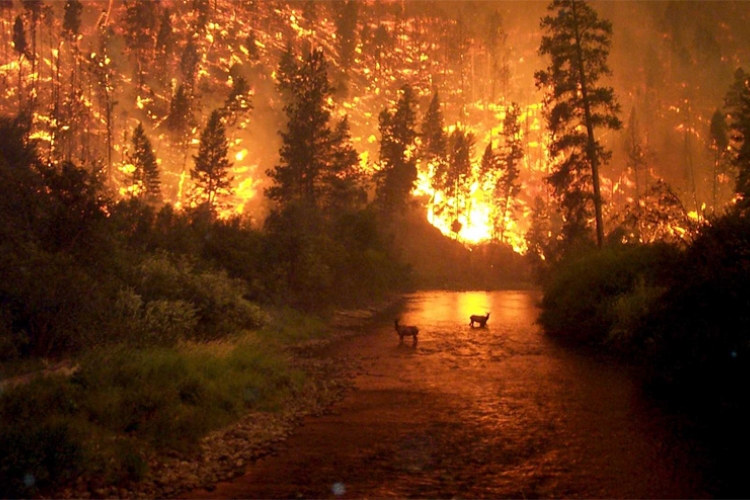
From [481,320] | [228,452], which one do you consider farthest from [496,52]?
[228,452]

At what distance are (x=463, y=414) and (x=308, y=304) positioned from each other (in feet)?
65.2

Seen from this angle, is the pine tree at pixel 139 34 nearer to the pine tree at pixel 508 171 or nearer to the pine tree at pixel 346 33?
the pine tree at pixel 346 33

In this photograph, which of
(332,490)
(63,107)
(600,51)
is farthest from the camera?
(63,107)

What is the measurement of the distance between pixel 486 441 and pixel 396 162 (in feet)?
215

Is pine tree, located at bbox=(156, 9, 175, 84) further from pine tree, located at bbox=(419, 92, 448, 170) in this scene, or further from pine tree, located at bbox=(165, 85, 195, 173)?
pine tree, located at bbox=(419, 92, 448, 170)

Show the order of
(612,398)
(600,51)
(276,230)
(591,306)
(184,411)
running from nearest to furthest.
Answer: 1. (184,411)
2. (612,398)
3. (591,306)
4. (600,51)
5. (276,230)

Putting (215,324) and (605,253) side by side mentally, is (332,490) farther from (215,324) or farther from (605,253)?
(605,253)

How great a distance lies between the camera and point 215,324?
19.4 metres

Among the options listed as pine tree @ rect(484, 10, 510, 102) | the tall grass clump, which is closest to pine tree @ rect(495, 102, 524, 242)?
pine tree @ rect(484, 10, 510, 102)

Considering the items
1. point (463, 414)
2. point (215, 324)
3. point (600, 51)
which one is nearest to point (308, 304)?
point (215, 324)

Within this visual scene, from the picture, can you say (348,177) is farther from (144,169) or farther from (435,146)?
(435,146)

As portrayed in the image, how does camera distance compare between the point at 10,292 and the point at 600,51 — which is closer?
the point at 10,292

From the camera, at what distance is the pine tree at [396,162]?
7300cm

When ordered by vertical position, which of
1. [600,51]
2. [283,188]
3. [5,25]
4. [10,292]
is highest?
[5,25]
